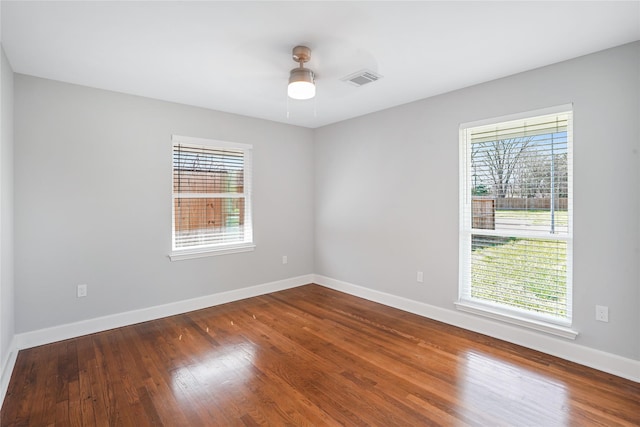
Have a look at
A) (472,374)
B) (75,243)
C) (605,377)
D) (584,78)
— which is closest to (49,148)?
(75,243)

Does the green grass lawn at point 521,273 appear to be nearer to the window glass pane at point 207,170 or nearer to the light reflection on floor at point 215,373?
the light reflection on floor at point 215,373

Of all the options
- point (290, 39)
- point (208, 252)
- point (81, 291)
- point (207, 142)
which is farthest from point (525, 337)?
point (81, 291)

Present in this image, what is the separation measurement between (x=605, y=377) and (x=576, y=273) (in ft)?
2.50

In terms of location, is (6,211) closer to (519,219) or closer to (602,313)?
(519,219)

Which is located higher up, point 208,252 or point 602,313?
point 208,252

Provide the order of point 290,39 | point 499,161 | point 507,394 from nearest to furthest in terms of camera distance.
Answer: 1. point 507,394
2. point 290,39
3. point 499,161

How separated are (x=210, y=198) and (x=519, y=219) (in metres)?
3.43

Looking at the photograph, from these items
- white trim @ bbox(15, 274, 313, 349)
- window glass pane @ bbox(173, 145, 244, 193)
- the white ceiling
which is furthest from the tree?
white trim @ bbox(15, 274, 313, 349)

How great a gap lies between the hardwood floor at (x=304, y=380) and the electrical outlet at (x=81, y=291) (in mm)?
413

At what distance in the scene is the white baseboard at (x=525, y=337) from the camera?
2.37 meters

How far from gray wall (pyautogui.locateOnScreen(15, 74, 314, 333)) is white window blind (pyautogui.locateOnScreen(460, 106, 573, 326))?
9.26 feet

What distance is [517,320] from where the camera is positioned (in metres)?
2.87

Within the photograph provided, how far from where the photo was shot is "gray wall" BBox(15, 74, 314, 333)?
9.36ft

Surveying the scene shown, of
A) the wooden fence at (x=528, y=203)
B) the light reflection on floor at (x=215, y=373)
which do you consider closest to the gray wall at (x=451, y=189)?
the wooden fence at (x=528, y=203)
